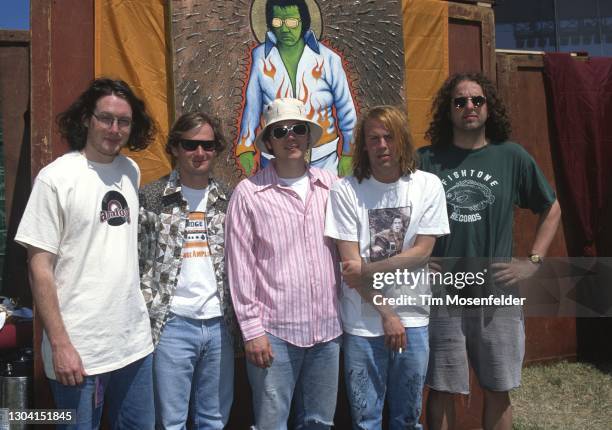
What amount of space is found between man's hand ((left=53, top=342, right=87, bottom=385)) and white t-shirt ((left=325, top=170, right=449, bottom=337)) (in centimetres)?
117

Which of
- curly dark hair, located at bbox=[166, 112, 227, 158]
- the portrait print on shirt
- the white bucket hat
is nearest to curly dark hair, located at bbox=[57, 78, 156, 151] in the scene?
curly dark hair, located at bbox=[166, 112, 227, 158]

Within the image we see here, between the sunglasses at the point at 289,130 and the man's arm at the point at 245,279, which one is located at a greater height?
the sunglasses at the point at 289,130

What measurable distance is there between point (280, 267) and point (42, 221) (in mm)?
992

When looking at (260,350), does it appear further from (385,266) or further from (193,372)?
(385,266)

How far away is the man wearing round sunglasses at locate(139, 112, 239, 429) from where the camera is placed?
2.52 m

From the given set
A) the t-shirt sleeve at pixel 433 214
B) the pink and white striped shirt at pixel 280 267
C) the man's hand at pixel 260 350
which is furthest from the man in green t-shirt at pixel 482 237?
the man's hand at pixel 260 350

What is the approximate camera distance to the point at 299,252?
255 cm

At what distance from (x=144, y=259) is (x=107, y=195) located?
0.39 meters

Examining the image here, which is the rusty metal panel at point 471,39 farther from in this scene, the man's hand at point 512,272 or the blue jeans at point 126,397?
the blue jeans at point 126,397

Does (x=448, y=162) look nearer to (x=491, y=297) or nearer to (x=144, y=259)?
(x=491, y=297)

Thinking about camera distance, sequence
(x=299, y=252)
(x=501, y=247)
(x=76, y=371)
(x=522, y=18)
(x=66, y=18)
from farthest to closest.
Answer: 1. (x=522, y=18)
2. (x=66, y=18)
3. (x=501, y=247)
4. (x=299, y=252)
5. (x=76, y=371)

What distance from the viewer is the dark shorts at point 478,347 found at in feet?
9.61

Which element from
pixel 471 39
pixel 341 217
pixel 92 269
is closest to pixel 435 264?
pixel 341 217

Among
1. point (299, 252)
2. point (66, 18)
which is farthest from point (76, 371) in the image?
point (66, 18)
